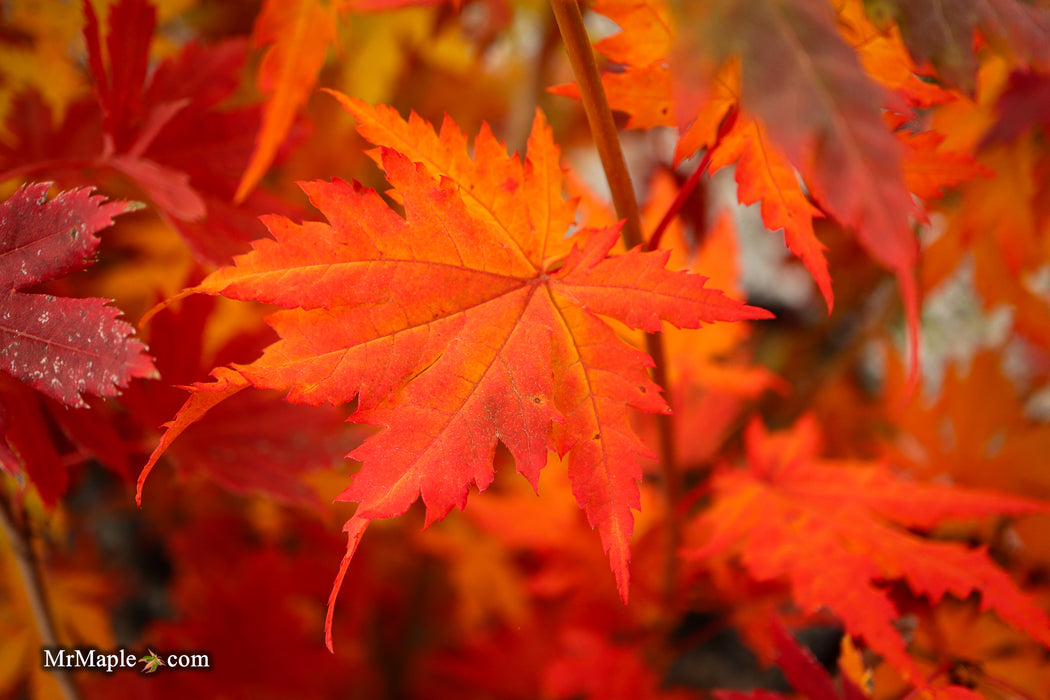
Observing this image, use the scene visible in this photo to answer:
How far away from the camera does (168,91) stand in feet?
1.84

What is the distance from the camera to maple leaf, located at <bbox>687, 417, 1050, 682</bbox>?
468 millimetres

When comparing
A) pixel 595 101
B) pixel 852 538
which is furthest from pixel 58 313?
pixel 852 538

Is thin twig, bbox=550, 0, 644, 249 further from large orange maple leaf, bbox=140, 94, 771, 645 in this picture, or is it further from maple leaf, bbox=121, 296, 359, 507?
maple leaf, bbox=121, 296, 359, 507

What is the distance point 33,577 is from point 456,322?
1.45ft

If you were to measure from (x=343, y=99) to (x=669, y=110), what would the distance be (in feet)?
0.67

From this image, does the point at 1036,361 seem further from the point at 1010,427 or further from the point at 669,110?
the point at 669,110

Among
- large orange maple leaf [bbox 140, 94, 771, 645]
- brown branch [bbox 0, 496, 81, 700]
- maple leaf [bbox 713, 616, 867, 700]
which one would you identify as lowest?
maple leaf [bbox 713, 616, 867, 700]

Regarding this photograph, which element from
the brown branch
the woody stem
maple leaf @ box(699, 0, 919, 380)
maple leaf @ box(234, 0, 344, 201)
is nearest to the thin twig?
the woody stem

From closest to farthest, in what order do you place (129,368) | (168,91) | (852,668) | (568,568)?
1. (129,368)
2. (852,668)
3. (168,91)
4. (568,568)

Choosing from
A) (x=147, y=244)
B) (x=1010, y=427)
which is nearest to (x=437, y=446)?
(x=1010, y=427)

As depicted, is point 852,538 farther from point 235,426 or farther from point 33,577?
point 33,577

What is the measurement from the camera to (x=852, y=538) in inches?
21.5

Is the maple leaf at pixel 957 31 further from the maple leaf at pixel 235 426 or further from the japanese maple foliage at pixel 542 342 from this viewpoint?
the maple leaf at pixel 235 426

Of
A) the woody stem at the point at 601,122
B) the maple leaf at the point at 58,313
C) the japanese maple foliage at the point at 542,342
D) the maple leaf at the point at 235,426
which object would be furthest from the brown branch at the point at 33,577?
the woody stem at the point at 601,122
